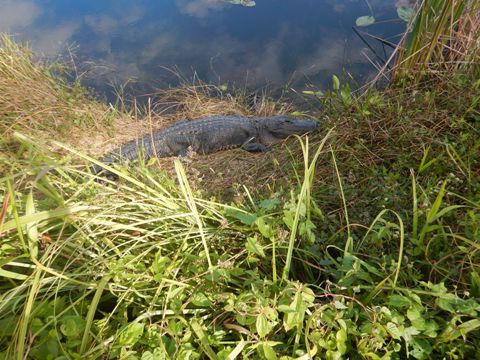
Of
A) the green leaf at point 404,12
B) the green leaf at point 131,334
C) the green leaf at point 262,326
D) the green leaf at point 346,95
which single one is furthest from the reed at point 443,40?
the green leaf at point 131,334

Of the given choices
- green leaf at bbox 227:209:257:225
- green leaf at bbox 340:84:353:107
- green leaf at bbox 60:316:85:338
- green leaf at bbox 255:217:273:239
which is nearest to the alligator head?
green leaf at bbox 340:84:353:107

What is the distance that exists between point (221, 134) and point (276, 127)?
0.69 meters

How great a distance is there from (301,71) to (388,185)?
10.5 ft

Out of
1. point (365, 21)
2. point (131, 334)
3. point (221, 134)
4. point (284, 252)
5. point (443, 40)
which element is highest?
point (443, 40)

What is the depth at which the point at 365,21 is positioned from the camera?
5.36 meters

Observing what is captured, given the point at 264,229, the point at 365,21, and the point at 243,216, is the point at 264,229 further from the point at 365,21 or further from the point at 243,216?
the point at 365,21

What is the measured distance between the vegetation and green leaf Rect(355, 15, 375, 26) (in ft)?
8.64

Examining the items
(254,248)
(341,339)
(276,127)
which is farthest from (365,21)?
(341,339)

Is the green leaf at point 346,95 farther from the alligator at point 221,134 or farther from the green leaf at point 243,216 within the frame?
the green leaf at point 243,216

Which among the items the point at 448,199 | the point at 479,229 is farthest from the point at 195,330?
the point at 448,199

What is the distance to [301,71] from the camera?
4.91m

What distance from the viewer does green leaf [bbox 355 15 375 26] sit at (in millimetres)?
5312

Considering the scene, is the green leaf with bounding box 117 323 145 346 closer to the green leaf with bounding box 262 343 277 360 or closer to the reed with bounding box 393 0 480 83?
the green leaf with bounding box 262 343 277 360

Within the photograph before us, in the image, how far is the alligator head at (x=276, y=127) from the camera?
4051 mm
